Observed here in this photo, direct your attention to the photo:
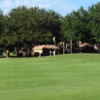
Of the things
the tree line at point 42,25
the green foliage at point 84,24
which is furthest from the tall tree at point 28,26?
the green foliage at point 84,24

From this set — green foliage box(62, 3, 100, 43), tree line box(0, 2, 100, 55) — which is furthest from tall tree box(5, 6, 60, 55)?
green foliage box(62, 3, 100, 43)

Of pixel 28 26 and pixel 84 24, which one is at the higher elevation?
pixel 84 24

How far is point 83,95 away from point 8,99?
2.51 m

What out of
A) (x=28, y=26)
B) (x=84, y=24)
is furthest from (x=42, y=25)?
(x=84, y=24)

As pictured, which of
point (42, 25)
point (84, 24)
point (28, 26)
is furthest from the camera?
point (42, 25)

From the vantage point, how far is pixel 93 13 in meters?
59.4

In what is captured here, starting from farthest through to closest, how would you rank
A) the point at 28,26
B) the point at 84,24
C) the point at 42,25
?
the point at 42,25 → the point at 84,24 → the point at 28,26

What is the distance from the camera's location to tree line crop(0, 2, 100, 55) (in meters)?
57.7

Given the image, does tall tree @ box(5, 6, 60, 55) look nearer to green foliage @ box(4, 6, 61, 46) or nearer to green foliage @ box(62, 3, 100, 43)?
green foliage @ box(4, 6, 61, 46)

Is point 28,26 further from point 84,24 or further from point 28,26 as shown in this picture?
point 84,24

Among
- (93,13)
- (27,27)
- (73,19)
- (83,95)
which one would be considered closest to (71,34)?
(73,19)

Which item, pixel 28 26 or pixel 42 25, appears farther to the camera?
pixel 42 25

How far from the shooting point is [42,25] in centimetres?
6150

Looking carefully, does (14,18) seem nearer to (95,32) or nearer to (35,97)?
(95,32)
